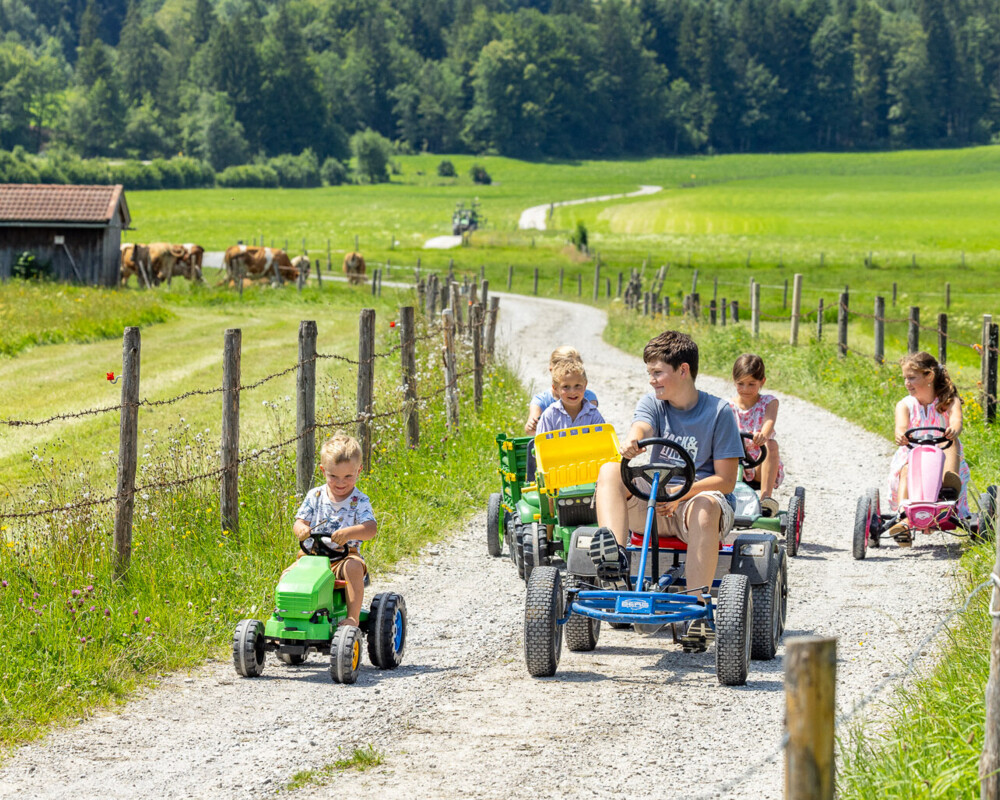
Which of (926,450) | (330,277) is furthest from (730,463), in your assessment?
(330,277)

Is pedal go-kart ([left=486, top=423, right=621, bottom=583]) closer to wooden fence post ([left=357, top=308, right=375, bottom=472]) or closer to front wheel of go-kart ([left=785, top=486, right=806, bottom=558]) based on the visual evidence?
front wheel of go-kart ([left=785, top=486, right=806, bottom=558])

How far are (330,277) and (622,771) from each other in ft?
172

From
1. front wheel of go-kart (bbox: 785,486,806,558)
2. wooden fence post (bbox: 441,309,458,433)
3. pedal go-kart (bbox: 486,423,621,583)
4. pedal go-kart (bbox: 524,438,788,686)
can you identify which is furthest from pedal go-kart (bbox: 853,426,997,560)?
wooden fence post (bbox: 441,309,458,433)

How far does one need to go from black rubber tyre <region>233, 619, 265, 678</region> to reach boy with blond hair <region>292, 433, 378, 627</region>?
1.49 ft

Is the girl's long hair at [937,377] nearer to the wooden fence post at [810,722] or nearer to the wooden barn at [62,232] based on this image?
the wooden fence post at [810,722]

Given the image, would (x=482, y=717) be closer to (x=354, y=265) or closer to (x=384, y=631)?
(x=384, y=631)

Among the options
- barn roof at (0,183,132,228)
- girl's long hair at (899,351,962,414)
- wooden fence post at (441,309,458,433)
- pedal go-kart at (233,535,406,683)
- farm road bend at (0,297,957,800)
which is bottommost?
farm road bend at (0,297,957,800)

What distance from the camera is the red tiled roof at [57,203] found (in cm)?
4269

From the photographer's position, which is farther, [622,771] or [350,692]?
[350,692]

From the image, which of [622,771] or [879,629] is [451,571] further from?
[622,771]

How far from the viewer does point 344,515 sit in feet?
22.8

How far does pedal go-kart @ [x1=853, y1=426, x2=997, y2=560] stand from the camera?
942 cm

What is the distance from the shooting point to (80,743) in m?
5.64

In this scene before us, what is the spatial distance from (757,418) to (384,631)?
4.31m
